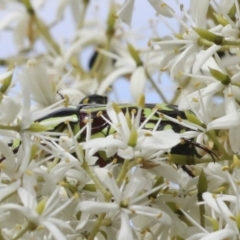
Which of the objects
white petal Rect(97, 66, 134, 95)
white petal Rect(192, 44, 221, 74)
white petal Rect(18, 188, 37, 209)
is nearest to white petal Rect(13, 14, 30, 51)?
white petal Rect(97, 66, 134, 95)

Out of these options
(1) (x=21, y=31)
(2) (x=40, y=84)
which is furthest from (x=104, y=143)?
(1) (x=21, y=31)

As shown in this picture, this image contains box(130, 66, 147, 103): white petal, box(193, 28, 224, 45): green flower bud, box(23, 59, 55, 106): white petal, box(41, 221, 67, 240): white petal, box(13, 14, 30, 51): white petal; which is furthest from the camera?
box(13, 14, 30, 51): white petal

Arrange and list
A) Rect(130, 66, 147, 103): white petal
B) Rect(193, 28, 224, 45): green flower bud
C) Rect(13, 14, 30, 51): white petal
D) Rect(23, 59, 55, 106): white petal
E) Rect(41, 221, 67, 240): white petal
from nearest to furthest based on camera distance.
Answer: Rect(41, 221, 67, 240): white petal → Rect(193, 28, 224, 45): green flower bud → Rect(23, 59, 55, 106): white petal → Rect(130, 66, 147, 103): white petal → Rect(13, 14, 30, 51): white petal

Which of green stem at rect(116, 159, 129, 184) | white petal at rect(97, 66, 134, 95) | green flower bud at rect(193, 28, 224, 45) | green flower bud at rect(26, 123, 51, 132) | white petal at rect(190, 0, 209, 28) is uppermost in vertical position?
white petal at rect(190, 0, 209, 28)

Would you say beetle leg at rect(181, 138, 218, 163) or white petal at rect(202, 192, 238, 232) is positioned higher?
beetle leg at rect(181, 138, 218, 163)

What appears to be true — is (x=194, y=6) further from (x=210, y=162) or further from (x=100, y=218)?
(x=100, y=218)

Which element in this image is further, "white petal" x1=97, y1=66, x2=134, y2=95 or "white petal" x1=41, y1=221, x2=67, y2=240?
"white petal" x1=97, y1=66, x2=134, y2=95

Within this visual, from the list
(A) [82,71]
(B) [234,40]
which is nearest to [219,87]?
(B) [234,40]

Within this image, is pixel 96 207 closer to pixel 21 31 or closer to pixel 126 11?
pixel 126 11

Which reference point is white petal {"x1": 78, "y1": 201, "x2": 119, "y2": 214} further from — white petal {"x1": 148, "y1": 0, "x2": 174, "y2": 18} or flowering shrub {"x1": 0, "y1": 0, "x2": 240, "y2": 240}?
white petal {"x1": 148, "y1": 0, "x2": 174, "y2": 18}

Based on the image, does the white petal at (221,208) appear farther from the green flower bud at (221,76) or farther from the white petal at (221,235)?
the green flower bud at (221,76)

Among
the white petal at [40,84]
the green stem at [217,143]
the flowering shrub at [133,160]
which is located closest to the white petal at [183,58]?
the flowering shrub at [133,160]
